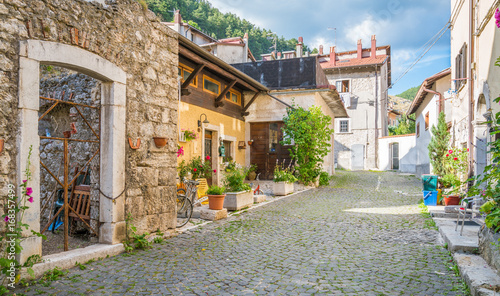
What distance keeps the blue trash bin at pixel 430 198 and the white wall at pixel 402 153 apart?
538 inches

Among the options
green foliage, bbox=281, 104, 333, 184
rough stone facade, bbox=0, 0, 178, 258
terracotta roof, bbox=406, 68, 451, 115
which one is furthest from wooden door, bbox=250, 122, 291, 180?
rough stone facade, bbox=0, 0, 178, 258

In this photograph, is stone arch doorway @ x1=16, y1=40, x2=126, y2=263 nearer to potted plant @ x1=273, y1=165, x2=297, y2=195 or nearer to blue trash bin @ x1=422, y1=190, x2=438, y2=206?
potted plant @ x1=273, y1=165, x2=297, y2=195

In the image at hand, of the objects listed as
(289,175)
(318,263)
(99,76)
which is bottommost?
(318,263)

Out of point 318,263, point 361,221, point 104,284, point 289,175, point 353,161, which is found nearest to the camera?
point 104,284

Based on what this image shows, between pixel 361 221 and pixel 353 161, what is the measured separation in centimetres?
2009

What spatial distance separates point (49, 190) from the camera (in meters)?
6.00

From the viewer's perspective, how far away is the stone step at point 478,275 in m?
2.75

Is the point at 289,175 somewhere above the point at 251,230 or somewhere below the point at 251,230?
above

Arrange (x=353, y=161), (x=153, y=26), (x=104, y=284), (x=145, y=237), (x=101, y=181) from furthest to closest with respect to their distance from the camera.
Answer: (x=353, y=161) → (x=153, y=26) → (x=145, y=237) → (x=101, y=181) → (x=104, y=284)

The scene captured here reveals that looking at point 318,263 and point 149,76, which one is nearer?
point 318,263

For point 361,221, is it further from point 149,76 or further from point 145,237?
point 149,76

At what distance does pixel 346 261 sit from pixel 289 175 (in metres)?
6.75

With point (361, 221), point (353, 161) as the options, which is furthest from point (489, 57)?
point (353, 161)

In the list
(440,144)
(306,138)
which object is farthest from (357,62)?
(306,138)
